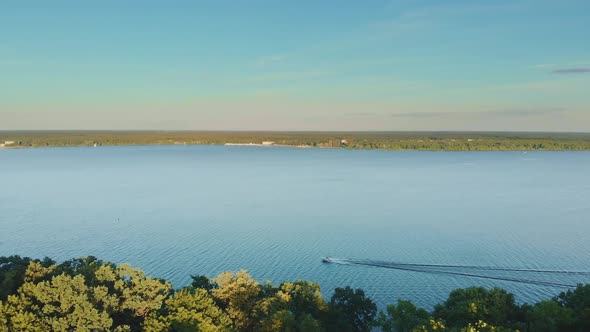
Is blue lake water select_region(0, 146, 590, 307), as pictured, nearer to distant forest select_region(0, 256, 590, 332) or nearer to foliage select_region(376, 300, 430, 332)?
distant forest select_region(0, 256, 590, 332)

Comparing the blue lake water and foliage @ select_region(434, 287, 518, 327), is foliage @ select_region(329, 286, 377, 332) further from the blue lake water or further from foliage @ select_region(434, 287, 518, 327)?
the blue lake water

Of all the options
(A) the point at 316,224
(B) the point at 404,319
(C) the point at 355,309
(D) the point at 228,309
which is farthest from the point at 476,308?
(A) the point at 316,224

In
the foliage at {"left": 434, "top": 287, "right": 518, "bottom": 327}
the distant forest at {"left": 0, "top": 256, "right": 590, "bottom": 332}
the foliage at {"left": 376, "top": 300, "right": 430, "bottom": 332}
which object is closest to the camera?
the distant forest at {"left": 0, "top": 256, "right": 590, "bottom": 332}

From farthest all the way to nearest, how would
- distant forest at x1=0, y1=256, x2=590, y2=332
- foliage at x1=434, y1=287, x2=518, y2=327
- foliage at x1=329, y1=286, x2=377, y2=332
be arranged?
foliage at x1=329, y1=286, x2=377, y2=332
foliage at x1=434, y1=287, x2=518, y2=327
distant forest at x1=0, y1=256, x2=590, y2=332

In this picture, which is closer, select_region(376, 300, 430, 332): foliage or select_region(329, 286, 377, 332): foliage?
select_region(376, 300, 430, 332): foliage

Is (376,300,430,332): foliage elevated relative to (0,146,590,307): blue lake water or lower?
elevated

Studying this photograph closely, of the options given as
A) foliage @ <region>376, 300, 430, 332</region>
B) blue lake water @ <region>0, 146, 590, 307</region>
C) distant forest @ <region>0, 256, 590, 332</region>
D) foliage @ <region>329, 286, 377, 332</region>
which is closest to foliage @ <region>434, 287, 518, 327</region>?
distant forest @ <region>0, 256, 590, 332</region>

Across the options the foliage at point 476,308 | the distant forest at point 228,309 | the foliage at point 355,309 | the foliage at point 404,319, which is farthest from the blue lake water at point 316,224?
the foliage at point 404,319
